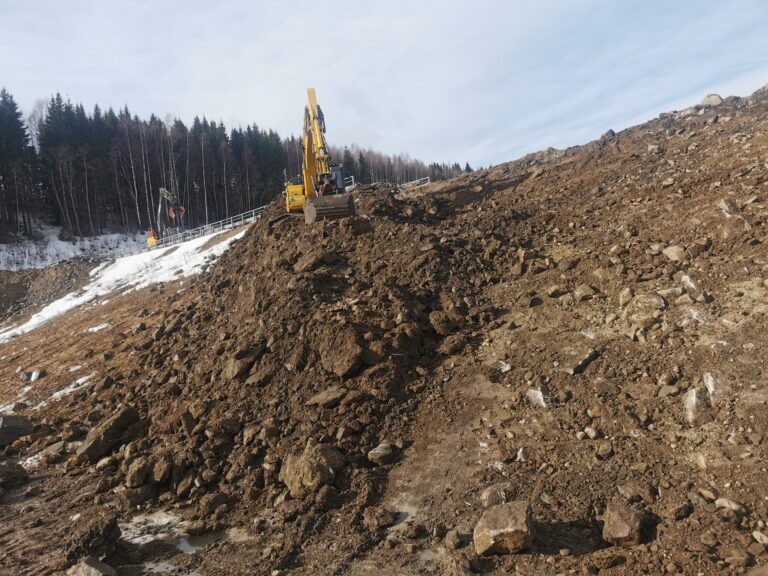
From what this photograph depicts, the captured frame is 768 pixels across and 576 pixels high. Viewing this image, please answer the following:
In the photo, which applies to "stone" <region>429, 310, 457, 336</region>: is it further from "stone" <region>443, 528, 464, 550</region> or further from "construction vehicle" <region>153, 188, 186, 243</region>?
"construction vehicle" <region>153, 188, 186, 243</region>

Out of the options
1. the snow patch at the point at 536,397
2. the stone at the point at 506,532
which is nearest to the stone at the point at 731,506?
the stone at the point at 506,532

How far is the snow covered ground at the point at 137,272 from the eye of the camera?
1798cm

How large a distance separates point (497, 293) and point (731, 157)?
20.4 ft

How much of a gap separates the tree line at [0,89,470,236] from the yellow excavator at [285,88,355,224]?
2816cm

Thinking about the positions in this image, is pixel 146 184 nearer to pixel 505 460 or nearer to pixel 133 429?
pixel 133 429

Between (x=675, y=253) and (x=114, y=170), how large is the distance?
45.5 m

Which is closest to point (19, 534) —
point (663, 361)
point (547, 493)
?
point (547, 493)

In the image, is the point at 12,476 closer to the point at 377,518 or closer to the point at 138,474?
the point at 138,474

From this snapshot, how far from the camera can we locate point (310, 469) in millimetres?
5078

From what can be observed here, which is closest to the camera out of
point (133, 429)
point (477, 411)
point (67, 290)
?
point (477, 411)

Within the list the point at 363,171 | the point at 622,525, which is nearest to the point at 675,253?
the point at 622,525

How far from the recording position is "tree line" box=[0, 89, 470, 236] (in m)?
38.7

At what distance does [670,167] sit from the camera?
35.0 ft

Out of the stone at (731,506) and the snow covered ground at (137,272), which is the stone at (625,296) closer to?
the stone at (731,506)
